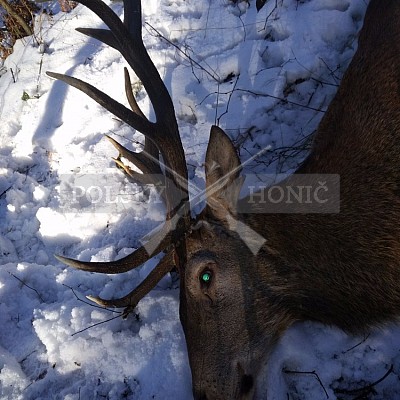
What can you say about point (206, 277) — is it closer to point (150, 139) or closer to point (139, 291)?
point (139, 291)

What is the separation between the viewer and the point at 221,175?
2836 millimetres

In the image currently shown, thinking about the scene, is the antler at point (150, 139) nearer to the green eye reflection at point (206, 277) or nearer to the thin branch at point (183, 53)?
the green eye reflection at point (206, 277)

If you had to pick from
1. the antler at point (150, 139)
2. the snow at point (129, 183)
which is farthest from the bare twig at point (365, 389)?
the antler at point (150, 139)

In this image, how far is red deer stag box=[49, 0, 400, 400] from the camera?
8.98ft

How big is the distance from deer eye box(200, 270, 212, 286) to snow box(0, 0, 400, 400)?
25.4 inches

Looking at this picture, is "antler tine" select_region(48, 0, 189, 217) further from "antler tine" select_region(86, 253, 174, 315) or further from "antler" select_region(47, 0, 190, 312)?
"antler tine" select_region(86, 253, 174, 315)

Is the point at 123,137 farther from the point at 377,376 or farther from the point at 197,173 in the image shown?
the point at 377,376

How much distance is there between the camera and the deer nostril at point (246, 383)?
270 cm

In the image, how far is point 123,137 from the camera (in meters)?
4.68

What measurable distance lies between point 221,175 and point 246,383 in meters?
1.24

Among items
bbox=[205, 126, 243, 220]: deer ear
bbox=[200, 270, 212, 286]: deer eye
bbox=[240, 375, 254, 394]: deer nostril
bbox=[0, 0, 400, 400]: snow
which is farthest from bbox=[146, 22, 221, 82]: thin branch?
bbox=[240, 375, 254, 394]: deer nostril

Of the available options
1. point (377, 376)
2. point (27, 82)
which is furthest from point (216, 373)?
point (27, 82)

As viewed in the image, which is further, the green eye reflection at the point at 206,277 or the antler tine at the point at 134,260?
the antler tine at the point at 134,260

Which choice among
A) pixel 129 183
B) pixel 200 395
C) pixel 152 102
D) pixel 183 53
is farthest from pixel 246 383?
pixel 183 53
